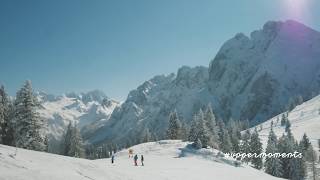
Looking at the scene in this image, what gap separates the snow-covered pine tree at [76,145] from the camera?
88150 millimetres

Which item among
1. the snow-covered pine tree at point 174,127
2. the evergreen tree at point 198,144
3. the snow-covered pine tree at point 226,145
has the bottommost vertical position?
the evergreen tree at point 198,144

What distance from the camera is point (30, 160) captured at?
3058 cm

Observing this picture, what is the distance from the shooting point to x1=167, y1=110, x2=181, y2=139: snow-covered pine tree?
10925cm

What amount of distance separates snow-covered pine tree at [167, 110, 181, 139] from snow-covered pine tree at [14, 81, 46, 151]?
54.6m

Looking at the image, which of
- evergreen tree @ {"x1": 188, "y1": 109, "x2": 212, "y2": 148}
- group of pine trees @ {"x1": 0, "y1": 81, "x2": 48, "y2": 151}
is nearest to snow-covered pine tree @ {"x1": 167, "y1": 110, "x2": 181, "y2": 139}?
evergreen tree @ {"x1": 188, "y1": 109, "x2": 212, "y2": 148}

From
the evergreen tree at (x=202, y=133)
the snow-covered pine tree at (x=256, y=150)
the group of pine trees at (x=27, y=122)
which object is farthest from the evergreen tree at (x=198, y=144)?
the group of pine trees at (x=27, y=122)

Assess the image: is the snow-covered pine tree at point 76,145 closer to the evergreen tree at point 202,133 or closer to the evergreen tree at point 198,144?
the evergreen tree at point 202,133

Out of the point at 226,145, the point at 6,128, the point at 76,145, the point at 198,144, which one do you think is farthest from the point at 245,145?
the point at 6,128

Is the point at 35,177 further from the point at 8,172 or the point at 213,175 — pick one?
the point at 213,175

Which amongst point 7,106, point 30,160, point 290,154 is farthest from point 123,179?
point 290,154

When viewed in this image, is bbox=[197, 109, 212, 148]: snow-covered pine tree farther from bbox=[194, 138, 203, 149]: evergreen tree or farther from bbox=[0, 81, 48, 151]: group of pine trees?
bbox=[0, 81, 48, 151]: group of pine trees

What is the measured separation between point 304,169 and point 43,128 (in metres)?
74.2

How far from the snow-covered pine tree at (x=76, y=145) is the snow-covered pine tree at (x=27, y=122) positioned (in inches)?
1188

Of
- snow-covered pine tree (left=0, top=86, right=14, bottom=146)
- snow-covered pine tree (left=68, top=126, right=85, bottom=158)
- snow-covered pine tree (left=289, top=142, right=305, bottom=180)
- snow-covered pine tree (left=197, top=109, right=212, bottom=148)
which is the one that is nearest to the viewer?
snow-covered pine tree (left=0, top=86, right=14, bottom=146)
